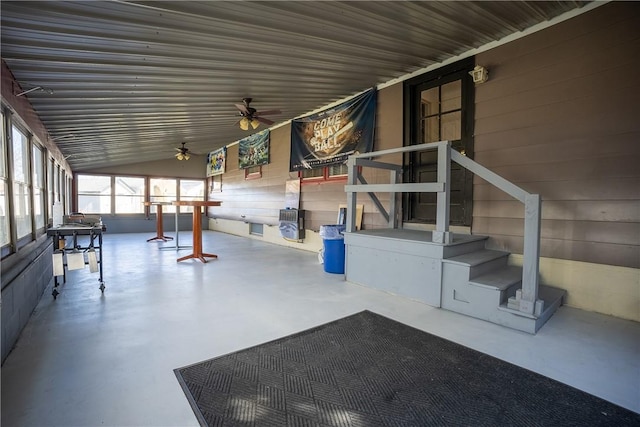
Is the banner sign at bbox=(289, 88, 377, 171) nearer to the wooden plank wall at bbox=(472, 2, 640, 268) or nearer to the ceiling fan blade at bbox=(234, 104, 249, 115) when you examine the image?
the ceiling fan blade at bbox=(234, 104, 249, 115)

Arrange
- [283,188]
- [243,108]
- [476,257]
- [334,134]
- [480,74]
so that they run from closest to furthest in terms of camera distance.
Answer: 1. [476,257]
2. [480,74]
3. [243,108]
4. [334,134]
5. [283,188]

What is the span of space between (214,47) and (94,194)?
33.5 feet

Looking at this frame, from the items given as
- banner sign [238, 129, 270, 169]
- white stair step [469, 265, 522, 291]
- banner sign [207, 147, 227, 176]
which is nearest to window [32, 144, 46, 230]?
banner sign [238, 129, 270, 169]

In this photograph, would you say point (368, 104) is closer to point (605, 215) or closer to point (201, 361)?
point (605, 215)

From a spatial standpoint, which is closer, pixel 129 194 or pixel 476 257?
pixel 476 257

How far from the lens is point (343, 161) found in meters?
5.95

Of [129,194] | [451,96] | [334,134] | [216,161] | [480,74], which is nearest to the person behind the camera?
[480,74]

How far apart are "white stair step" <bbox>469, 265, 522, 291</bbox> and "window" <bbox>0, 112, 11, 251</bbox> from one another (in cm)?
433

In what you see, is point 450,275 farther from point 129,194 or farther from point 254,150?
point 129,194

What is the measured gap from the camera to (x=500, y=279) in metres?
3.15

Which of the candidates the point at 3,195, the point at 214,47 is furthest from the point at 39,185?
the point at 214,47

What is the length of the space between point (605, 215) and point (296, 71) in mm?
4117

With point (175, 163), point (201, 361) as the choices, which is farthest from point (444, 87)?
point (175, 163)

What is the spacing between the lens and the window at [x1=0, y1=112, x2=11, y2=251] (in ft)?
8.42
